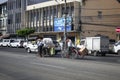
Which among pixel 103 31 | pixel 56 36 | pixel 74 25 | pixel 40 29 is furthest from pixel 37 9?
pixel 103 31

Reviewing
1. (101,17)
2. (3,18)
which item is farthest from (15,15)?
(101,17)

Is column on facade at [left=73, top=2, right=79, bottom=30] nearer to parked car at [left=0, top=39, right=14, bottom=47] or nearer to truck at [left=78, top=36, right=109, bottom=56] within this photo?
parked car at [left=0, top=39, right=14, bottom=47]

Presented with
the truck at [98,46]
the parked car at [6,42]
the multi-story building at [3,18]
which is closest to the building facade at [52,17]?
the parked car at [6,42]

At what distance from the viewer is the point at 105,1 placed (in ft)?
190

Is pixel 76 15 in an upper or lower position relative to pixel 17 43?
upper

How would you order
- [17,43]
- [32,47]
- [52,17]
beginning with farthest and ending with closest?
[52,17], [17,43], [32,47]

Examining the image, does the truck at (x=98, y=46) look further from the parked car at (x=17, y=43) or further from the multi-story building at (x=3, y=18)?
the multi-story building at (x=3, y=18)

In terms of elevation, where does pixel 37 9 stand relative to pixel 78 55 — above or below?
above

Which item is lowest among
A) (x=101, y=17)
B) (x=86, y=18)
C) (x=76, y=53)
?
(x=76, y=53)

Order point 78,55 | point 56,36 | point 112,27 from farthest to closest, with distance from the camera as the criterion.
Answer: point 56,36
point 112,27
point 78,55

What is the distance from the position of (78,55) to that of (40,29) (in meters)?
41.7

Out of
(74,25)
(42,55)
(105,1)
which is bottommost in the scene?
(42,55)

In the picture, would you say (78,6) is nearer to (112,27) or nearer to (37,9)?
(112,27)

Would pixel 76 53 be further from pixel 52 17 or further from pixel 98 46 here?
pixel 52 17
